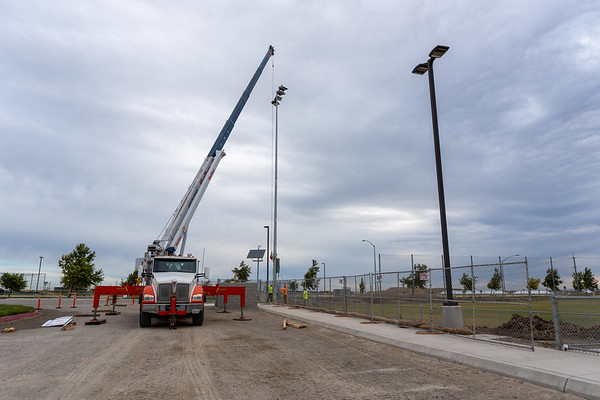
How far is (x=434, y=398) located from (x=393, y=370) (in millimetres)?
1947

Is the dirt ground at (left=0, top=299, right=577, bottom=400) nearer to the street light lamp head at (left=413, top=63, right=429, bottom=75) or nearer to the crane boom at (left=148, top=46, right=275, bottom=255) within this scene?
the crane boom at (left=148, top=46, right=275, bottom=255)

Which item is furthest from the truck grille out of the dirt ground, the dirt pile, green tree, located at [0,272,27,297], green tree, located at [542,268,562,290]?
green tree, located at [0,272,27,297]

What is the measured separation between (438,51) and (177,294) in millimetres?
13133

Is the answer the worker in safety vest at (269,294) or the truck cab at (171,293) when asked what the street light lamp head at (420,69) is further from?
the worker in safety vest at (269,294)

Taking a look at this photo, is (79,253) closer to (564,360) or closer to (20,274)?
(20,274)

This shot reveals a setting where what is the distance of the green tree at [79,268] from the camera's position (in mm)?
42188

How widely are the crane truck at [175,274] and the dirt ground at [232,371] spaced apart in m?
2.86

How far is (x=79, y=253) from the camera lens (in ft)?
145

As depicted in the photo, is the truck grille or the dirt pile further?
the truck grille

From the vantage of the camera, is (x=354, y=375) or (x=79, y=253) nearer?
(x=354, y=375)

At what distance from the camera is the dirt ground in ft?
20.3

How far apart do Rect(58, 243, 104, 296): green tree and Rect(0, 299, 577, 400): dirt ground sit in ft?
110

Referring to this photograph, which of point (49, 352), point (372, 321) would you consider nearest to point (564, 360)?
point (372, 321)

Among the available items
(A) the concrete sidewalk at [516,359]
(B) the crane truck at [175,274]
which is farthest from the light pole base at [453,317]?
(B) the crane truck at [175,274]
